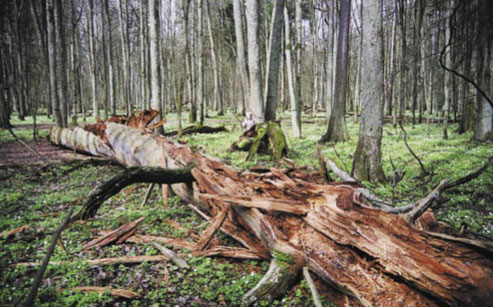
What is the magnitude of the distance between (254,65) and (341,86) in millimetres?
3215

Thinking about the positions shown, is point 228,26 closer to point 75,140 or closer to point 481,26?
point 75,140

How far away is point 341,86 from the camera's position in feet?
33.8

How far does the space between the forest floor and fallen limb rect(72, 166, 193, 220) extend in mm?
326

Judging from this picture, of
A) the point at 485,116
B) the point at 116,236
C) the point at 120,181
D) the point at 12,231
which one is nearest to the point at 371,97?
the point at 120,181

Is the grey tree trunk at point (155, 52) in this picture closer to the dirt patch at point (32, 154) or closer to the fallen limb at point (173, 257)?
the dirt patch at point (32, 154)

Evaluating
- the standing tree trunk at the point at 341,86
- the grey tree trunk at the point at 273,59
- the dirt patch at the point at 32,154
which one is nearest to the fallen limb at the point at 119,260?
the dirt patch at the point at 32,154

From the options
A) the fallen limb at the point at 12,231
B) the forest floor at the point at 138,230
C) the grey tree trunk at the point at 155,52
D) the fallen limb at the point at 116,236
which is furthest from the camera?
the grey tree trunk at the point at 155,52

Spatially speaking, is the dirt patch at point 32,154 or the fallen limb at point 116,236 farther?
the dirt patch at point 32,154

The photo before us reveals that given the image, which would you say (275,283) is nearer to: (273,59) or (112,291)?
(112,291)

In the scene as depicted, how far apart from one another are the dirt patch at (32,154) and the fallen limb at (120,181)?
18.6ft

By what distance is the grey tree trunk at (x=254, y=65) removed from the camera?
9.45 m

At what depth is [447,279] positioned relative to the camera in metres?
1.95

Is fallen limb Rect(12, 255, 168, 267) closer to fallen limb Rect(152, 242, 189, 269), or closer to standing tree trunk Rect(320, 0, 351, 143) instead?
fallen limb Rect(152, 242, 189, 269)

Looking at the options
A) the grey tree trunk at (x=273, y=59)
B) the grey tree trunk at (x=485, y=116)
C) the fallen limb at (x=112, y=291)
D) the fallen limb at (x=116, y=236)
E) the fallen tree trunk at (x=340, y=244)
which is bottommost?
the fallen limb at (x=112, y=291)
